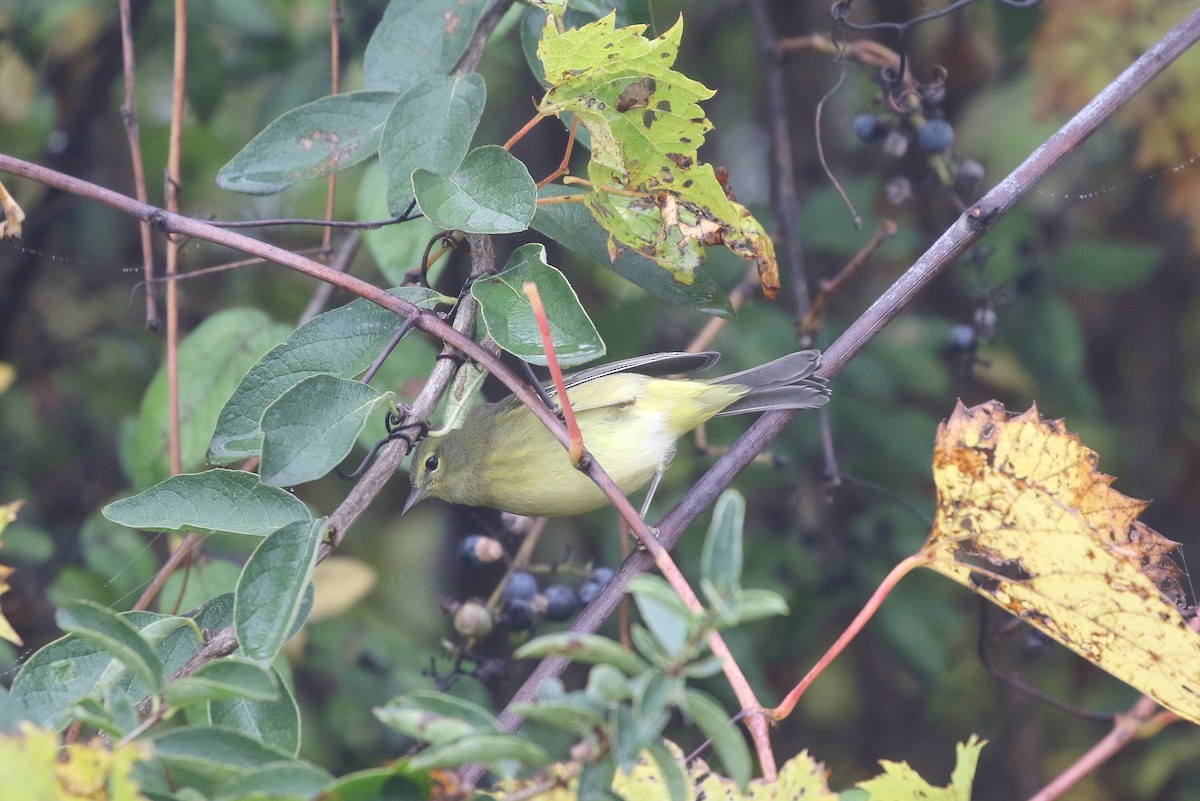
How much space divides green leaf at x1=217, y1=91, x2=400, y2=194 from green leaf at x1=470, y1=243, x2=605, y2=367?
50 cm

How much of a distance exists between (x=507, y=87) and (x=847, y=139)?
1.53 meters

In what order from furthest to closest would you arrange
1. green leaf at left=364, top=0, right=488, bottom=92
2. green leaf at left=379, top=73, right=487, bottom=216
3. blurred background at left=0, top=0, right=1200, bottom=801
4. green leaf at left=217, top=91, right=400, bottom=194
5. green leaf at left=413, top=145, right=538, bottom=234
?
blurred background at left=0, top=0, right=1200, bottom=801 < green leaf at left=364, top=0, right=488, bottom=92 < green leaf at left=217, top=91, right=400, bottom=194 < green leaf at left=379, top=73, right=487, bottom=216 < green leaf at left=413, top=145, right=538, bottom=234

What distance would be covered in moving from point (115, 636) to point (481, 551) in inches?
62.1

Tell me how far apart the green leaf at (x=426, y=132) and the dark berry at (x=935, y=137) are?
4.37 feet

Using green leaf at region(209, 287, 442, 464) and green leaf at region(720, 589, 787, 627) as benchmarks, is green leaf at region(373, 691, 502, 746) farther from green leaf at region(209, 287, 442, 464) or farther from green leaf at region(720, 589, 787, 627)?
green leaf at region(209, 287, 442, 464)

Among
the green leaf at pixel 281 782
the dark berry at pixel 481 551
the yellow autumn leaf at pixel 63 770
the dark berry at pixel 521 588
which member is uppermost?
the yellow autumn leaf at pixel 63 770

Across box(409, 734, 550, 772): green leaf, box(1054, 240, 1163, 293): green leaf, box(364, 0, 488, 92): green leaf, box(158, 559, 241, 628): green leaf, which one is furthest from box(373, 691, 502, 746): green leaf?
box(1054, 240, 1163, 293): green leaf

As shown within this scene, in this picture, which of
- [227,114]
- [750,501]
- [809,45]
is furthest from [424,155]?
[227,114]

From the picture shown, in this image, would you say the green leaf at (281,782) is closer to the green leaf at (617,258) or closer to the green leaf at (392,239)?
the green leaf at (617,258)

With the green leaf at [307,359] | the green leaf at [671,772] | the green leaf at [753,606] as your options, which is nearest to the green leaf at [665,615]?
the green leaf at [753,606]

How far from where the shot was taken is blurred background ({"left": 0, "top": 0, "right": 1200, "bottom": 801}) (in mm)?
3238

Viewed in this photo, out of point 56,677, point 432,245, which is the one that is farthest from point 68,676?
point 432,245

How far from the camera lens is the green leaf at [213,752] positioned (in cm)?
111

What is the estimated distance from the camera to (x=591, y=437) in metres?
2.85
